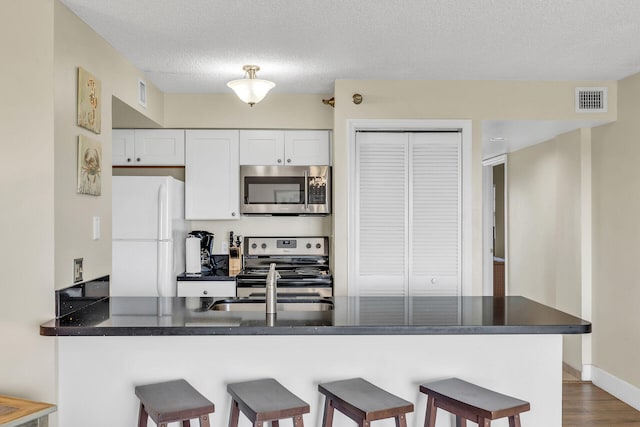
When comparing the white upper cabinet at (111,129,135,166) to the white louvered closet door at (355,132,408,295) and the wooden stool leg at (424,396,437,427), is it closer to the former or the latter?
the white louvered closet door at (355,132,408,295)

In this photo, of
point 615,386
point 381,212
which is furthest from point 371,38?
point 615,386

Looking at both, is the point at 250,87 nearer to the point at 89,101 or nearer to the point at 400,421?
the point at 89,101

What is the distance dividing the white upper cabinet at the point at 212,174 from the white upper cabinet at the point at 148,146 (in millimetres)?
135

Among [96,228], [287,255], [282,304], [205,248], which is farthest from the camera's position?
[287,255]

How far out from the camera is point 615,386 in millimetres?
4266

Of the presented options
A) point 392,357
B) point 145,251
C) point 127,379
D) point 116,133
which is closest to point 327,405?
point 392,357

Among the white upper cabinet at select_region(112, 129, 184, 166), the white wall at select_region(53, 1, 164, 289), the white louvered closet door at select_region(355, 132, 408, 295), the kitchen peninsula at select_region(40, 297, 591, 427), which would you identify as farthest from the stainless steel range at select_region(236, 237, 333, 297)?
the kitchen peninsula at select_region(40, 297, 591, 427)

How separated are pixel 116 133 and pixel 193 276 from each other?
1.40 meters

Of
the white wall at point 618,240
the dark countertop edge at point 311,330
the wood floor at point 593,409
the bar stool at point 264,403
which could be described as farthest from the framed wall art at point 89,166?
the white wall at point 618,240

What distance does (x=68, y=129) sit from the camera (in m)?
2.73

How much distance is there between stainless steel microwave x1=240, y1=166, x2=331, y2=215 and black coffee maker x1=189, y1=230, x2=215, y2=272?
1.36ft

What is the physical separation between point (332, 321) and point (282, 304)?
79 cm

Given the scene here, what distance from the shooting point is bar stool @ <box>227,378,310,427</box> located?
2.10 meters

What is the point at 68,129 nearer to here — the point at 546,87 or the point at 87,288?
the point at 87,288
